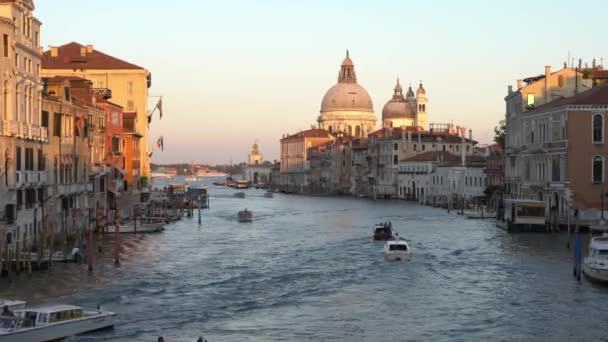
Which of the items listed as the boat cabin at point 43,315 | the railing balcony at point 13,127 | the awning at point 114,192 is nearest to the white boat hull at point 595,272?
the boat cabin at point 43,315

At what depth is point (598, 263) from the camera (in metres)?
26.8

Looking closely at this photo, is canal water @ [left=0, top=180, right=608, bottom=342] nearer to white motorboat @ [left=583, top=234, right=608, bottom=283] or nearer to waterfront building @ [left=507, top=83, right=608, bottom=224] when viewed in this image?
white motorboat @ [left=583, top=234, right=608, bottom=283]

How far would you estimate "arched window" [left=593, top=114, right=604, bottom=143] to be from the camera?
43375 mm

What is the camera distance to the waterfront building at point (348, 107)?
158 m

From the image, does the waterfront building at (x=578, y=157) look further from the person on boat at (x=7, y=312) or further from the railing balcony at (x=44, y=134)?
the person on boat at (x=7, y=312)

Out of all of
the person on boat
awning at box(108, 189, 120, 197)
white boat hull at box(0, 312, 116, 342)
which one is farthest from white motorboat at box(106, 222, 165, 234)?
the person on boat

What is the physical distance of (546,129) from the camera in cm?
4731

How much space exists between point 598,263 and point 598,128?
58.7 ft

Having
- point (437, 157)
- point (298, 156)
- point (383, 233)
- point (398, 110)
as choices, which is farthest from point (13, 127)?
point (298, 156)

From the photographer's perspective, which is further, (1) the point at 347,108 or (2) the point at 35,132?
(1) the point at 347,108

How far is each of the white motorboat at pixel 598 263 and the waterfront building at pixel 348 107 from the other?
128 meters

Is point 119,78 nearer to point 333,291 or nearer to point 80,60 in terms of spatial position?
point 80,60

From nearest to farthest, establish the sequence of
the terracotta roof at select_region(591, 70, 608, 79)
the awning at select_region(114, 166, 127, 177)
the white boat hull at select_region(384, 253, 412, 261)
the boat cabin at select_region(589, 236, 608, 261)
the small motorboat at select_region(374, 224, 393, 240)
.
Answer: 1. the boat cabin at select_region(589, 236, 608, 261)
2. the white boat hull at select_region(384, 253, 412, 261)
3. the small motorboat at select_region(374, 224, 393, 240)
4. the awning at select_region(114, 166, 127, 177)
5. the terracotta roof at select_region(591, 70, 608, 79)

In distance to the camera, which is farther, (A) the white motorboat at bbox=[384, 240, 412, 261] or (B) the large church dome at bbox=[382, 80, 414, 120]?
(B) the large church dome at bbox=[382, 80, 414, 120]
